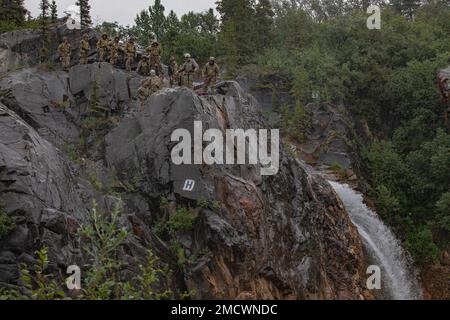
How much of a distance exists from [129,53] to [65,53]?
110 inches

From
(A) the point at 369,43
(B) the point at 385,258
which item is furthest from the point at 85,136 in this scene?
(A) the point at 369,43

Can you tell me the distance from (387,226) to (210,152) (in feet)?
40.1

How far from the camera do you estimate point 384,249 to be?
989 inches

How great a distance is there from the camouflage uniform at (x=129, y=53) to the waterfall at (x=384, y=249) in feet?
37.1

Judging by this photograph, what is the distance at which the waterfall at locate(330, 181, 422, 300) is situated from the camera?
23.9 meters

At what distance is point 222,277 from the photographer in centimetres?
1723

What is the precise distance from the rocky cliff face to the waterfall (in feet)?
4.64

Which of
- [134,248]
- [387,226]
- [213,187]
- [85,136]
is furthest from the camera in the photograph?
[387,226]

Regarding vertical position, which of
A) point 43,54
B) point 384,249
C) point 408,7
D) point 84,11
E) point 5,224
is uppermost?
point 408,7

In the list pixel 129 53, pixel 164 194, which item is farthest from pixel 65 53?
pixel 164 194

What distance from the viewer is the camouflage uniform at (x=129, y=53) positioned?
2523cm

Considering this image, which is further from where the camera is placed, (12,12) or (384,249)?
(12,12)

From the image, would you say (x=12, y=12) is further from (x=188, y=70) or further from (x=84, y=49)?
(x=188, y=70)
